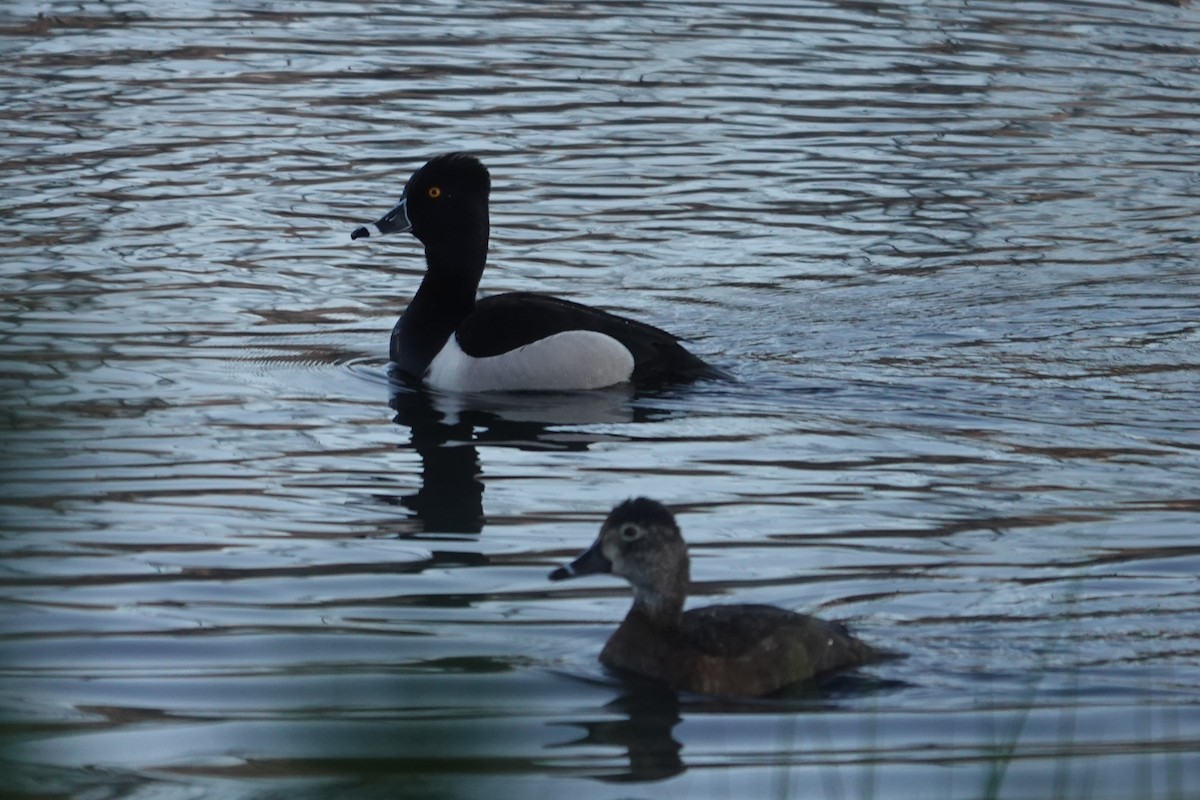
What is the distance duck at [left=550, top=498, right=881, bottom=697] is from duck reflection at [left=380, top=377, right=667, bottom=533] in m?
1.86

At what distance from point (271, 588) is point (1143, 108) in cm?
1511

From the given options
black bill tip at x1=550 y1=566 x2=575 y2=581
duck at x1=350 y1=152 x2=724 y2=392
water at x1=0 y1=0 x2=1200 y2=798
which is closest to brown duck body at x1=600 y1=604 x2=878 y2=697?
water at x1=0 y1=0 x2=1200 y2=798

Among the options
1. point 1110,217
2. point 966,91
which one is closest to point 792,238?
point 1110,217

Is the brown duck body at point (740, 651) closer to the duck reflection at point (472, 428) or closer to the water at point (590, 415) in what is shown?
the water at point (590, 415)

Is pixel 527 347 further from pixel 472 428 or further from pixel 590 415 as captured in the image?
pixel 472 428

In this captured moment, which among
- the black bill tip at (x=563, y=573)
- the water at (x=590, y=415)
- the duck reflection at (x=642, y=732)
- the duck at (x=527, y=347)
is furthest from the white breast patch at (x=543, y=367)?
the duck reflection at (x=642, y=732)

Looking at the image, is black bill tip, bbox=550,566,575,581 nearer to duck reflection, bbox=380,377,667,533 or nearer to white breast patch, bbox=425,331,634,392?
duck reflection, bbox=380,377,667,533

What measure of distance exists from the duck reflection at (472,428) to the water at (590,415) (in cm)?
5

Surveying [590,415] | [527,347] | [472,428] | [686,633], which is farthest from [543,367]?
[686,633]

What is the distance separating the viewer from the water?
554cm

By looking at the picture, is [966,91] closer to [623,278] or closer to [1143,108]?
[1143,108]

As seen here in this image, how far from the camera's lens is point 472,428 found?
10664 mm

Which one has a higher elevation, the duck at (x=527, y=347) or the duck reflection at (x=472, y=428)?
the duck at (x=527, y=347)

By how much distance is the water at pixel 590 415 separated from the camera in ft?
18.2
